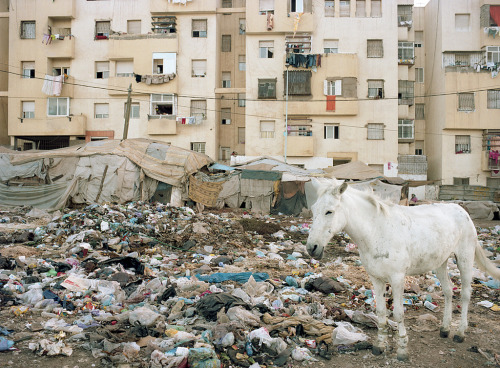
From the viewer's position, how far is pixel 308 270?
8.66 metres

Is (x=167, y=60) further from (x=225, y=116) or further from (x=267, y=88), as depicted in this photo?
(x=267, y=88)

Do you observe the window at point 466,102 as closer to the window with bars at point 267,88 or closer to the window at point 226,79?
the window with bars at point 267,88

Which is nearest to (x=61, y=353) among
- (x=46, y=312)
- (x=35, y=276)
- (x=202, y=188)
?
(x=46, y=312)

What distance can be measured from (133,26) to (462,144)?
25254 mm

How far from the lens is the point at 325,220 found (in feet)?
13.5

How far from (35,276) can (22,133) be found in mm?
26277

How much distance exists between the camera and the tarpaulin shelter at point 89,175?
728 inches

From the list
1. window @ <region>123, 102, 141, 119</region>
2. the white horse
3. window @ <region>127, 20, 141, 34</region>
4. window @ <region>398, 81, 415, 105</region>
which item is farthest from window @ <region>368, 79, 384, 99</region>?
the white horse

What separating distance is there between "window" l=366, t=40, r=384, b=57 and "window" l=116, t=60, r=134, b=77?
16942 millimetres

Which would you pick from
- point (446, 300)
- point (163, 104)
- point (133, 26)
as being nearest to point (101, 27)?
point (133, 26)

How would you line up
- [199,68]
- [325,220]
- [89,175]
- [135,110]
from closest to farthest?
[325,220], [89,175], [199,68], [135,110]

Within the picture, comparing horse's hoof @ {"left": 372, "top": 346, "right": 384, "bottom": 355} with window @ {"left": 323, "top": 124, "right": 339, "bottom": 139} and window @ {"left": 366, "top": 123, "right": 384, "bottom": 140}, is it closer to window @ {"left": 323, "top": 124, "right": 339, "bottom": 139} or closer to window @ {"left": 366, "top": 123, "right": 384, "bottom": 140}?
window @ {"left": 323, "top": 124, "right": 339, "bottom": 139}

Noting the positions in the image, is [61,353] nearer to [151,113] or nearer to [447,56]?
[151,113]

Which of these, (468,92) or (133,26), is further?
(133,26)
